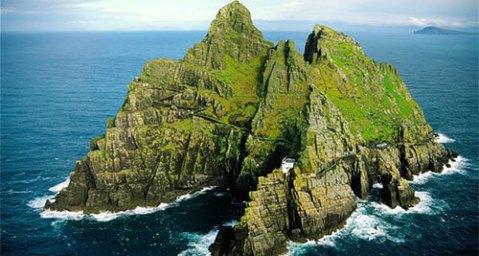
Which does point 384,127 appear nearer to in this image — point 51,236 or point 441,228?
point 441,228

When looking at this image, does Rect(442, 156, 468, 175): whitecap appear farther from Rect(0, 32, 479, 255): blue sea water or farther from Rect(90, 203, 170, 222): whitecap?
Rect(90, 203, 170, 222): whitecap

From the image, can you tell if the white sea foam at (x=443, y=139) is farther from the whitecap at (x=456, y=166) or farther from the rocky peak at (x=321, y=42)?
the rocky peak at (x=321, y=42)

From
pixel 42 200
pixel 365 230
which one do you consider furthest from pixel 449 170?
pixel 42 200

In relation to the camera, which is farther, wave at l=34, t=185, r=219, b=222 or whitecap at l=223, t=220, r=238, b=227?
wave at l=34, t=185, r=219, b=222

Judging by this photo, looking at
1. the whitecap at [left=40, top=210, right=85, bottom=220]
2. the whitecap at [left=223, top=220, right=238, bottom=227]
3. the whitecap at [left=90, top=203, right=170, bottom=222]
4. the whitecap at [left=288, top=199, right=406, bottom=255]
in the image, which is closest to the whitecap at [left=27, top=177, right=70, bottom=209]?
the whitecap at [left=40, top=210, right=85, bottom=220]

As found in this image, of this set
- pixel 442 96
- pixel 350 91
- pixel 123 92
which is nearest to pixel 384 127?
pixel 350 91

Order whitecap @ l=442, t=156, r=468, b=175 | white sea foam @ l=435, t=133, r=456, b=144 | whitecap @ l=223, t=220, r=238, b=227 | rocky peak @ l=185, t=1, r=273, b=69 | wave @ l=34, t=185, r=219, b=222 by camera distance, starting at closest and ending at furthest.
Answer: whitecap @ l=223, t=220, r=238, b=227 → wave @ l=34, t=185, r=219, b=222 → whitecap @ l=442, t=156, r=468, b=175 → rocky peak @ l=185, t=1, r=273, b=69 → white sea foam @ l=435, t=133, r=456, b=144

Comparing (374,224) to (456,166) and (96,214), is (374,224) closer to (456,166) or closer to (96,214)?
(456,166)
